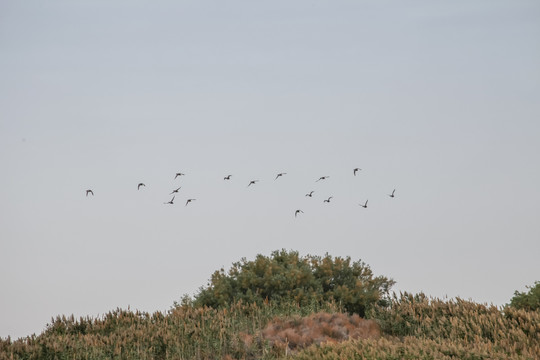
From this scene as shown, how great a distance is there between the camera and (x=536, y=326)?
16.0 meters

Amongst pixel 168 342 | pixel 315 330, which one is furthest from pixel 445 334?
pixel 168 342

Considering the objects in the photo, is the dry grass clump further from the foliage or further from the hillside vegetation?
the foliage

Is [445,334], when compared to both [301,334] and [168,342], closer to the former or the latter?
[301,334]

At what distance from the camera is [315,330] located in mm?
17297

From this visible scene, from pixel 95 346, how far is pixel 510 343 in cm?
1063

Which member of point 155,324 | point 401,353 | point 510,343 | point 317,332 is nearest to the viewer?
point 401,353

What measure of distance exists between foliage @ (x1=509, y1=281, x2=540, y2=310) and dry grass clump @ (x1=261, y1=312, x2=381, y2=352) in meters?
8.70

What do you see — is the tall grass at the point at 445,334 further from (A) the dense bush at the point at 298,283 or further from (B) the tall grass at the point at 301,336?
(A) the dense bush at the point at 298,283

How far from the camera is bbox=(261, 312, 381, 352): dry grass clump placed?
16.7 metres

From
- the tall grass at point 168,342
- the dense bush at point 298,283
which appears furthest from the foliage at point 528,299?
the tall grass at point 168,342

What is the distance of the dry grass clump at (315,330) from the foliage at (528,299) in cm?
870

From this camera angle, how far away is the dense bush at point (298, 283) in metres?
24.7

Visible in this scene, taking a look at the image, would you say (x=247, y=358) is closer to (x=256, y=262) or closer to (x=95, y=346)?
(x=95, y=346)

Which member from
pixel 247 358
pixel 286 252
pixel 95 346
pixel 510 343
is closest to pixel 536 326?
pixel 510 343
